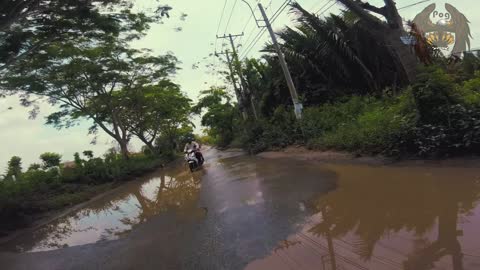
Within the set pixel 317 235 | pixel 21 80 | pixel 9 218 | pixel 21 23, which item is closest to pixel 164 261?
pixel 317 235

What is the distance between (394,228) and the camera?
16.0 ft

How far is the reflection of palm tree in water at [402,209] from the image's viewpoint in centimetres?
414

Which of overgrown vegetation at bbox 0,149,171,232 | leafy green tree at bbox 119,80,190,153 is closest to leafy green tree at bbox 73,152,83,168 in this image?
overgrown vegetation at bbox 0,149,171,232

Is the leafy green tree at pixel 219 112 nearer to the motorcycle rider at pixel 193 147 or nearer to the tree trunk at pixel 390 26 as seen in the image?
the motorcycle rider at pixel 193 147

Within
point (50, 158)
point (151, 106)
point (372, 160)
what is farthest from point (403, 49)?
point (151, 106)

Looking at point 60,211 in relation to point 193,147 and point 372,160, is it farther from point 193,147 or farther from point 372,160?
point 372,160

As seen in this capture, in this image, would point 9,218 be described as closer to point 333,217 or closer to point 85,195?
point 85,195

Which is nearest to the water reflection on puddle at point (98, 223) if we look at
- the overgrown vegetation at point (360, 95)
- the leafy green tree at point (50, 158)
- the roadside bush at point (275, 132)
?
the overgrown vegetation at point (360, 95)

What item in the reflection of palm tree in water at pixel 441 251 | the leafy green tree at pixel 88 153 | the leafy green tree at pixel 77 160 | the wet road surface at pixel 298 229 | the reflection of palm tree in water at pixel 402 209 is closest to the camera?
the reflection of palm tree in water at pixel 441 251

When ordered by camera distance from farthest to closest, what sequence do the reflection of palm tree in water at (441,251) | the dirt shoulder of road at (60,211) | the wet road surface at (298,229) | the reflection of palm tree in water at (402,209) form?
the dirt shoulder of road at (60,211)
the wet road surface at (298,229)
the reflection of palm tree in water at (402,209)
the reflection of palm tree in water at (441,251)

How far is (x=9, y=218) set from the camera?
10.5 m

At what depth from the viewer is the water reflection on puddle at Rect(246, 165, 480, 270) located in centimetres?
397

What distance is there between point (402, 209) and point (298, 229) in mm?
1463

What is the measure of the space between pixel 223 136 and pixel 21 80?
938 inches
